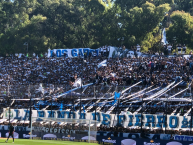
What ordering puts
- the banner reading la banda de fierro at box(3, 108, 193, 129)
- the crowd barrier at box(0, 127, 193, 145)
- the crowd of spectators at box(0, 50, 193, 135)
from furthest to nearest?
the crowd of spectators at box(0, 50, 193, 135) → the banner reading la banda de fierro at box(3, 108, 193, 129) → the crowd barrier at box(0, 127, 193, 145)

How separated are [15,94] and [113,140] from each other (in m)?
11.6

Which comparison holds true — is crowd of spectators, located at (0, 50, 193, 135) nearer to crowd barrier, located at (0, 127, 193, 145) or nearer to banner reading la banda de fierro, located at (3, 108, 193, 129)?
banner reading la banda de fierro, located at (3, 108, 193, 129)

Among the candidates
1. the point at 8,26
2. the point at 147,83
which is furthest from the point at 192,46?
the point at 8,26

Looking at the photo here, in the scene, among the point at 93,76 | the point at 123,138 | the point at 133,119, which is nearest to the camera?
the point at 123,138

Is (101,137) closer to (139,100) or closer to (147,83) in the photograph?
(139,100)

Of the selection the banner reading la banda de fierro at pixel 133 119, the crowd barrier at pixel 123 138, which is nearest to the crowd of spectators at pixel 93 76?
the banner reading la banda de fierro at pixel 133 119

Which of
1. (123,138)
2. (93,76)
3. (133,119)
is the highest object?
(93,76)

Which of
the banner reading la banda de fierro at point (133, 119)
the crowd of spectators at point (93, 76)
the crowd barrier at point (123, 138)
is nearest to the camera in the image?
the crowd barrier at point (123, 138)

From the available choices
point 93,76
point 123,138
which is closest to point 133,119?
point 123,138

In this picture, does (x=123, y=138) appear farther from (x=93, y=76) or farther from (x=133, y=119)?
(x=93, y=76)

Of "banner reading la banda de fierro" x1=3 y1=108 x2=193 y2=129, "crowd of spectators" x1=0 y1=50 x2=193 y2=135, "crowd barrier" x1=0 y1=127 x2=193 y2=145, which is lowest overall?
"crowd barrier" x1=0 y1=127 x2=193 y2=145

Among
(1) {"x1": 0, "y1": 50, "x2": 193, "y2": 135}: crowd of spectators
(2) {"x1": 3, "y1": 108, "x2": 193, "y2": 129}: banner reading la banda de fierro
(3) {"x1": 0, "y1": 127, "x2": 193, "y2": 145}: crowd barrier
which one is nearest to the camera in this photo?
(3) {"x1": 0, "y1": 127, "x2": 193, "y2": 145}: crowd barrier

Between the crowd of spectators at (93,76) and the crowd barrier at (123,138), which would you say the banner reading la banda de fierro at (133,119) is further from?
the crowd of spectators at (93,76)

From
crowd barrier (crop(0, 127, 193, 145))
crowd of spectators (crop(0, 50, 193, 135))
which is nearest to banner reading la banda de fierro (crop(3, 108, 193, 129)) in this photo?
crowd barrier (crop(0, 127, 193, 145))
